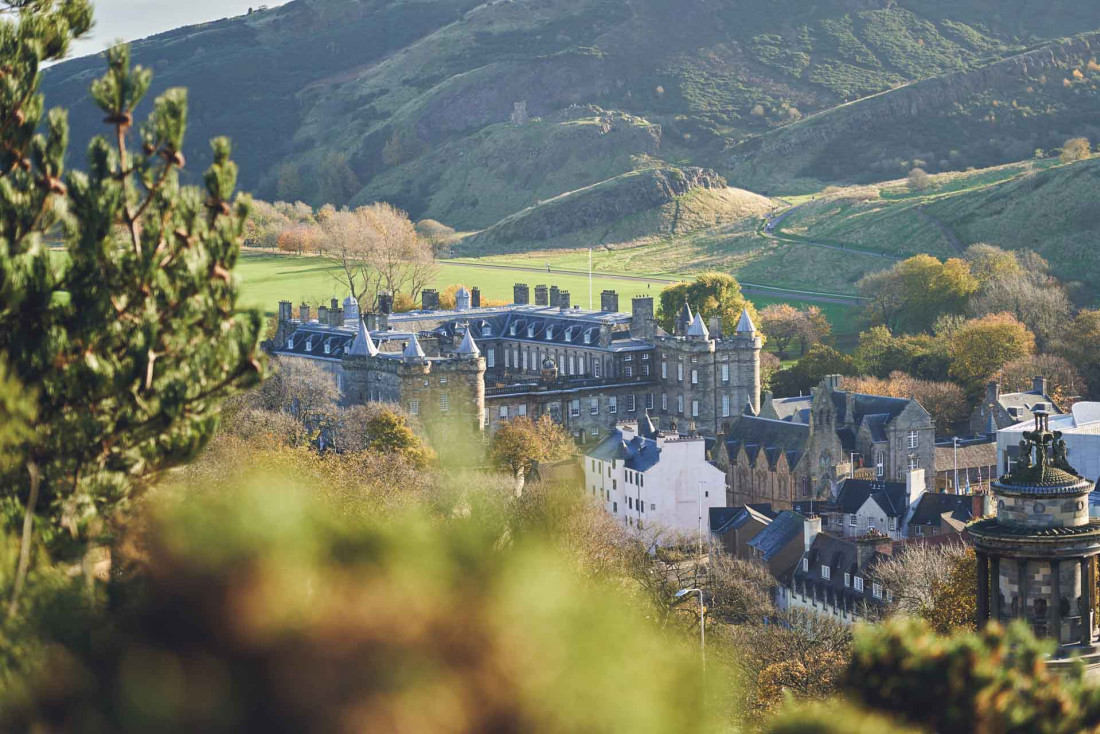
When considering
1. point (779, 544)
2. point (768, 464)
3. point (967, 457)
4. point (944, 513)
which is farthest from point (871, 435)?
point (779, 544)

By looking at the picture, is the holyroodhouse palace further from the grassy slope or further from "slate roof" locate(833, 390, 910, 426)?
the grassy slope

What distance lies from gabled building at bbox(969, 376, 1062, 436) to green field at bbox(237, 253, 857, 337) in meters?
35.9

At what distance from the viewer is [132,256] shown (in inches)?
708

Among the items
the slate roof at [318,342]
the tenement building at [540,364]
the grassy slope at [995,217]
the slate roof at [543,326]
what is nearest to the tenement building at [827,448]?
the tenement building at [540,364]

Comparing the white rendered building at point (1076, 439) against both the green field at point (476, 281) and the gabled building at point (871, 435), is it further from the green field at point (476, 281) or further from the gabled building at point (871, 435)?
the green field at point (476, 281)

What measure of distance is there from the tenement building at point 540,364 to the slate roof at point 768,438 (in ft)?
14.1

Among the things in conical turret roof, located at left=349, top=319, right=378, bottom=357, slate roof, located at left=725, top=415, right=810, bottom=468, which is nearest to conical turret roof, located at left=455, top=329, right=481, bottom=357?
conical turret roof, located at left=349, top=319, right=378, bottom=357

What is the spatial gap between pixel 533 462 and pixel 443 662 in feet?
210

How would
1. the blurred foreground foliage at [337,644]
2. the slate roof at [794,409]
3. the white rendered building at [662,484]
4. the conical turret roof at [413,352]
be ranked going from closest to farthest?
1. the blurred foreground foliage at [337,644]
2. the white rendered building at [662,484]
3. the slate roof at [794,409]
4. the conical turret roof at [413,352]

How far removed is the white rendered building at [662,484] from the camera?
67.4 m

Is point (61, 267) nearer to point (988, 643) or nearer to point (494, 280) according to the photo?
point (988, 643)

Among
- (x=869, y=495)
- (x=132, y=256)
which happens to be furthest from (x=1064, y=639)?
(x=869, y=495)

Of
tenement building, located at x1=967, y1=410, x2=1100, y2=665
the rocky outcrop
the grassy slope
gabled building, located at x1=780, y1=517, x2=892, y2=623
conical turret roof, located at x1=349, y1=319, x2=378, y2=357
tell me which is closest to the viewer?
tenement building, located at x1=967, y1=410, x2=1100, y2=665

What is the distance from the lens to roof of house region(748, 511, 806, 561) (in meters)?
58.7
